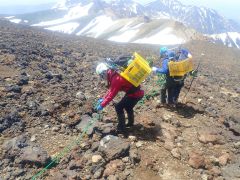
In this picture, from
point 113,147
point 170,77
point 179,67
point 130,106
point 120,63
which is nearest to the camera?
point 113,147

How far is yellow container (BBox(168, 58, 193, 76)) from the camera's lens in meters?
11.1

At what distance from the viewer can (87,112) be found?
1084 cm

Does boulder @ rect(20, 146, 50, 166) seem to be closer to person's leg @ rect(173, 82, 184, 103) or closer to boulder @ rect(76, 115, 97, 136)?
boulder @ rect(76, 115, 97, 136)

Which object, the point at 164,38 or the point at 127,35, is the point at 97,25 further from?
the point at 164,38

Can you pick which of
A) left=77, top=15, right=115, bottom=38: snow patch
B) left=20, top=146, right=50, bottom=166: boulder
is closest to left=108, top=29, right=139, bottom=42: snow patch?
left=77, top=15, right=115, bottom=38: snow patch

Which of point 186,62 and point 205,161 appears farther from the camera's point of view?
point 186,62

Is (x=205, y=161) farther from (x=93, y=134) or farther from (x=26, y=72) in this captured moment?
(x=26, y=72)

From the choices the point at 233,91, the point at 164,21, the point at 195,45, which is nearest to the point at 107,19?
the point at 164,21

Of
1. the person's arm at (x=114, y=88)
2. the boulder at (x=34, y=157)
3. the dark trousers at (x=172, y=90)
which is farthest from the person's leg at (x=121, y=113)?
the dark trousers at (x=172, y=90)

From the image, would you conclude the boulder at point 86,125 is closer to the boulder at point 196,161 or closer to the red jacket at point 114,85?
the red jacket at point 114,85

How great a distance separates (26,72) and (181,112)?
7.29m

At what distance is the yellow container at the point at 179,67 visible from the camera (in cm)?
1112

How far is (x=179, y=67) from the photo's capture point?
1120cm

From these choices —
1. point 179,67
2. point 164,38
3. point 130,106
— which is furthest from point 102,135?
point 164,38
